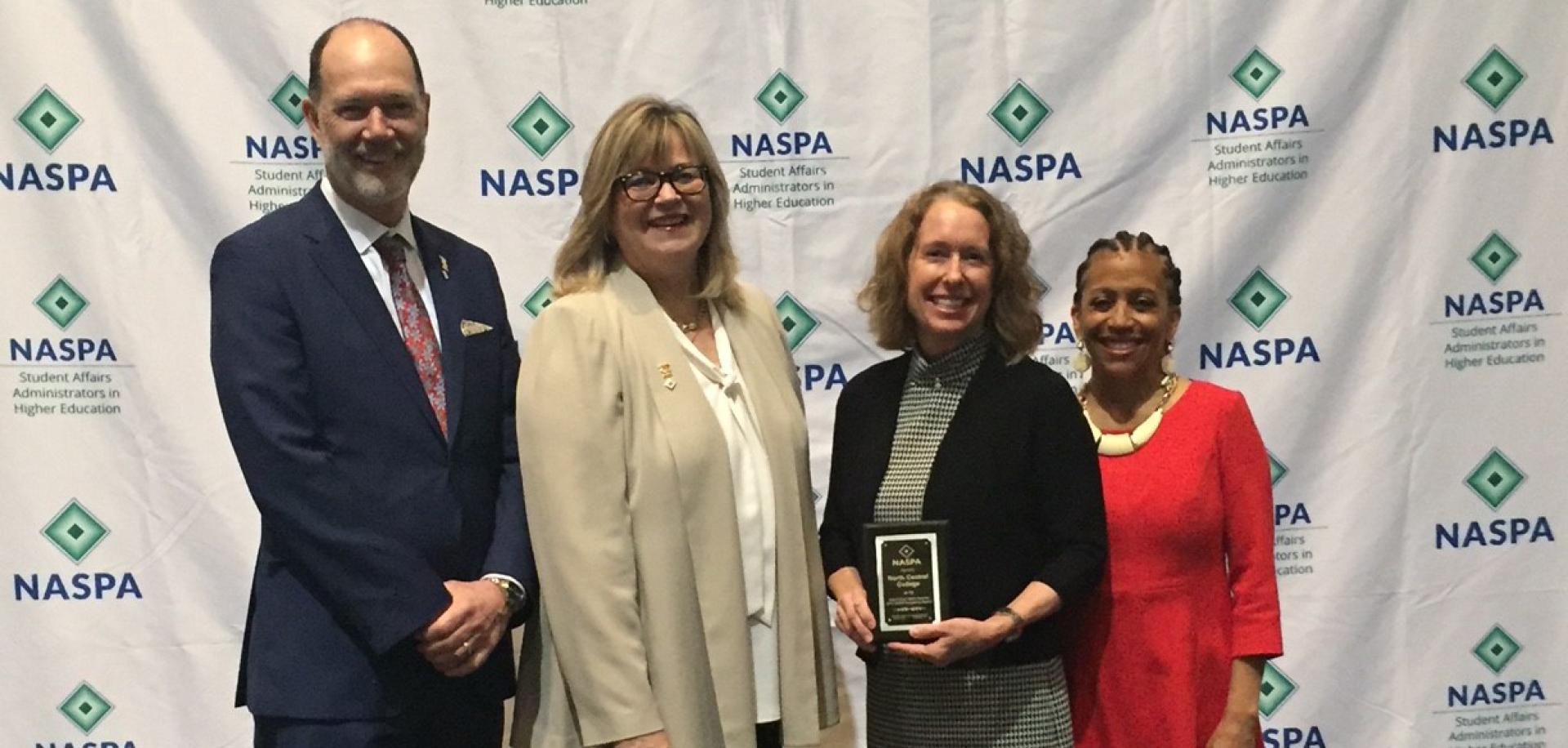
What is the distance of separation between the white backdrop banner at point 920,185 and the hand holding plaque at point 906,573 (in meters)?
1.14

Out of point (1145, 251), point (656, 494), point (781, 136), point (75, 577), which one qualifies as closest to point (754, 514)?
point (656, 494)

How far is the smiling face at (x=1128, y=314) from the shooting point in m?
2.29

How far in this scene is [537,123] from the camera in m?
3.15

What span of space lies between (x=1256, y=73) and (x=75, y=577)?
2896mm

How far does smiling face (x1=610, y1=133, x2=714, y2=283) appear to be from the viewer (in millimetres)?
2107

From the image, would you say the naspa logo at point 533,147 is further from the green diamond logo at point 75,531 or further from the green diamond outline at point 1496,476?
the green diamond outline at point 1496,476

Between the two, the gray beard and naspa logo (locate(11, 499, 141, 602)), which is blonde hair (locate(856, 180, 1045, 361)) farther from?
naspa logo (locate(11, 499, 141, 602))

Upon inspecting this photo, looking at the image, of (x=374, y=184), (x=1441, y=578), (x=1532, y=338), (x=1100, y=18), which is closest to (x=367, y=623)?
(x=374, y=184)

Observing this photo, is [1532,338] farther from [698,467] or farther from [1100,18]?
[698,467]

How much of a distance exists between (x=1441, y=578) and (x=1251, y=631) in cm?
132

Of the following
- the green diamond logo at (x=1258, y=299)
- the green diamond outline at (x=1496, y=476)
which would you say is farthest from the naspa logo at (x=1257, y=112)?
the green diamond outline at (x=1496, y=476)

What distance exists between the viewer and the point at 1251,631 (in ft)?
7.27

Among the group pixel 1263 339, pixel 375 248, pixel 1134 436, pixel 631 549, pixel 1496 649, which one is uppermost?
pixel 375 248

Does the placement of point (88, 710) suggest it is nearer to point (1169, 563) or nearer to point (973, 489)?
point (973, 489)
